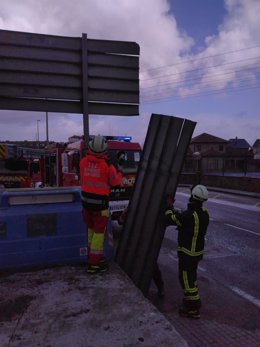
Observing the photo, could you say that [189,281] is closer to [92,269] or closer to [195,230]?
[195,230]

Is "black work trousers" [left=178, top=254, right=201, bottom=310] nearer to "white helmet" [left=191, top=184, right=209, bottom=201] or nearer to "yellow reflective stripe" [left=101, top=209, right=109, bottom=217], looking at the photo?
"white helmet" [left=191, top=184, right=209, bottom=201]

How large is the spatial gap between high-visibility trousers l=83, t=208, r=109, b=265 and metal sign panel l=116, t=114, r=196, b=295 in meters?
0.56

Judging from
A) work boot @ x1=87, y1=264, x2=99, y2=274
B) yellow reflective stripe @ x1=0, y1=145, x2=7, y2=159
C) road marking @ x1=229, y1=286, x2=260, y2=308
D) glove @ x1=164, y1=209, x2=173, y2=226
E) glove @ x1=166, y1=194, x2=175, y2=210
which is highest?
yellow reflective stripe @ x1=0, y1=145, x2=7, y2=159

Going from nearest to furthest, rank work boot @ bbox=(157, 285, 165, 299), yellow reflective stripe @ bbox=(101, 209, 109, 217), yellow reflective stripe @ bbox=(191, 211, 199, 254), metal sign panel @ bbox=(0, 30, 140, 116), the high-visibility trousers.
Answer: the high-visibility trousers < yellow reflective stripe @ bbox=(101, 209, 109, 217) < yellow reflective stripe @ bbox=(191, 211, 199, 254) < metal sign panel @ bbox=(0, 30, 140, 116) < work boot @ bbox=(157, 285, 165, 299)

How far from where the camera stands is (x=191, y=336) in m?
4.26

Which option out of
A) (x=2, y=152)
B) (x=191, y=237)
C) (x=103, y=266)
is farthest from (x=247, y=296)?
(x=2, y=152)

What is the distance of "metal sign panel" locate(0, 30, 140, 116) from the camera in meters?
5.27

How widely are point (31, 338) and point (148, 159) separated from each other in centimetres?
278

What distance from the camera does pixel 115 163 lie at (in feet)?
33.9

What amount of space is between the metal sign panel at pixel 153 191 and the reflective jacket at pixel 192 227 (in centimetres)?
24

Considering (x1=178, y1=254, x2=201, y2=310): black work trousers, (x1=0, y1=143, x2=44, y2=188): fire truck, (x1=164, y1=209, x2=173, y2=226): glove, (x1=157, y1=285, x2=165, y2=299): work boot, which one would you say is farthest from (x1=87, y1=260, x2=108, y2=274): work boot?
(x1=0, y1=143, x2=44, y2=188): fire truck

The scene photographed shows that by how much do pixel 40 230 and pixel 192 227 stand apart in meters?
1.74

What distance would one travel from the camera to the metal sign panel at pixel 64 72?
5.27m

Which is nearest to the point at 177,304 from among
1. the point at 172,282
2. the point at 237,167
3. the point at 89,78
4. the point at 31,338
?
the point at 172,282
